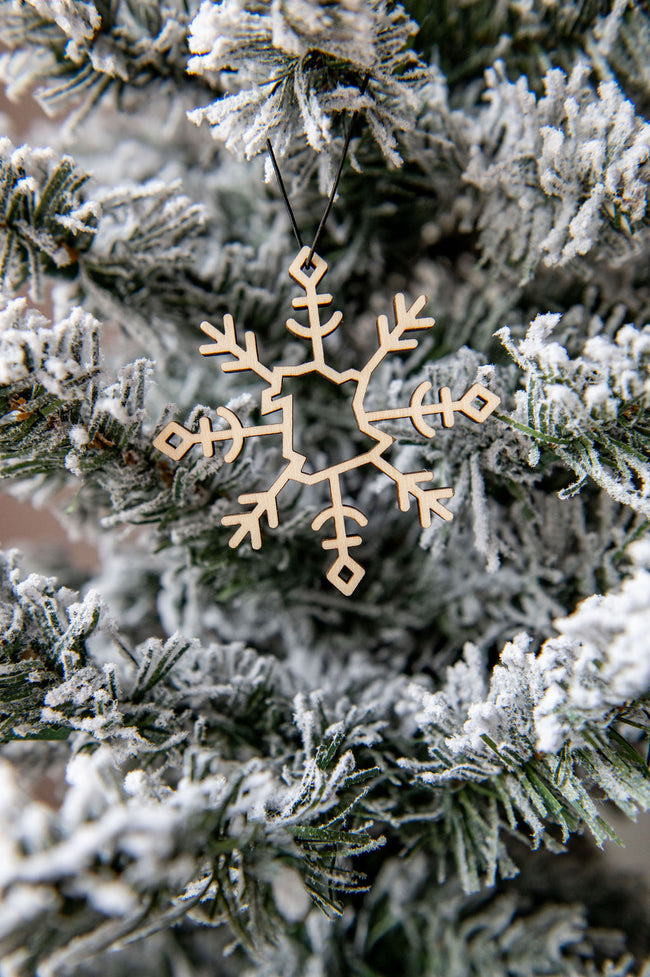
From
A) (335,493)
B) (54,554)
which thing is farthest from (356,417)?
(54,554)

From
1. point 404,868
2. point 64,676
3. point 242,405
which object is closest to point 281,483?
point 242,405

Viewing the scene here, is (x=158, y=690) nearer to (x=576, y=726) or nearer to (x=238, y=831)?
(x=238, y=831)

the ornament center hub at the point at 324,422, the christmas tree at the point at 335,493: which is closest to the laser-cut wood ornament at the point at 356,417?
the christmas tree at the point at 335,493

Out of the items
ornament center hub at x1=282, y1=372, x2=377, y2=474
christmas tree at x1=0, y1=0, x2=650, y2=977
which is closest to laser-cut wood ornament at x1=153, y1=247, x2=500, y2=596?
christmas tree at x1=0, y1=0, x2=650, y2=977

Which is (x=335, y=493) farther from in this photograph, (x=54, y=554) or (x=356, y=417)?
(x=54, y=554)

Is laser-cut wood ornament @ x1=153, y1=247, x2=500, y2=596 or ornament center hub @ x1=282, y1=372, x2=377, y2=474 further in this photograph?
ornament center hub @ x1=282, y1=372, x2=377, y2=474

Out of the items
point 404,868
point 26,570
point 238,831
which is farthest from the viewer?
point 26,570

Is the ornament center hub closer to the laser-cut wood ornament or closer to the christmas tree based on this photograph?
the christmas tree

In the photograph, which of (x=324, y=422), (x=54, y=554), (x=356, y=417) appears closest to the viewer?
(x=356, y=417)
